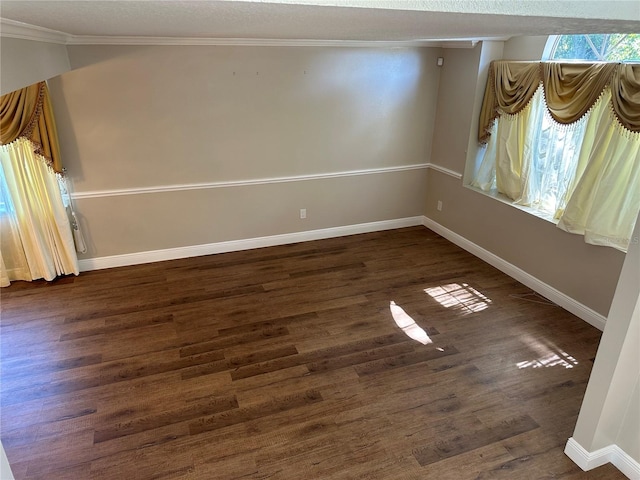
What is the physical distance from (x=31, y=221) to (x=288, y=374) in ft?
9.28

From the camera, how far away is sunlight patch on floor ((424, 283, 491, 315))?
12.4 feet

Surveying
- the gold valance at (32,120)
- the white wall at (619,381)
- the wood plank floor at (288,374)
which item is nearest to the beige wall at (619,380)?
the white wall at (619,381)

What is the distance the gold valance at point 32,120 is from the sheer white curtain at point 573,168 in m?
4.29

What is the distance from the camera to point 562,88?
352 cm

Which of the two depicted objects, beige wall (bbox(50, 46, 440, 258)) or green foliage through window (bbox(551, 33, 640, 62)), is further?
beige wall (bbox(50, 46, 440, 258))

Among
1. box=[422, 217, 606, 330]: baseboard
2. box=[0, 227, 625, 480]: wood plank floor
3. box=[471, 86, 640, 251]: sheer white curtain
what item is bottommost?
box=[0, 227, 625, 480]: wood plank floor

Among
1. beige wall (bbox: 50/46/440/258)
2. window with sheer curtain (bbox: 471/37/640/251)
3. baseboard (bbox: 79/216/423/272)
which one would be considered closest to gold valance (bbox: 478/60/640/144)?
window with sheer curtain (bbox: 471/37/640/251)

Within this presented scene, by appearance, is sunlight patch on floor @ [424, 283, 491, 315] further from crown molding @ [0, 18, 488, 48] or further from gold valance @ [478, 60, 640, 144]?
crown molding @ [0, 18, 488, 48]

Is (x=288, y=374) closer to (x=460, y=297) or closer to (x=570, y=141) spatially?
(x=460, y=297)

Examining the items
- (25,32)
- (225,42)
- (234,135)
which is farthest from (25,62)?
(234,135)

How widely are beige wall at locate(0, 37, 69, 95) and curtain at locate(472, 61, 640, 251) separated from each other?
12.6ft

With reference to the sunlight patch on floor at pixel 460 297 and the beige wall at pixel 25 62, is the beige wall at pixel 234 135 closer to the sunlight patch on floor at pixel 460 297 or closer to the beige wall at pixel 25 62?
the beige wall at pixel 25 62

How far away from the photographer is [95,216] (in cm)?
419

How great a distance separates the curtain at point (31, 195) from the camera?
355 cm
